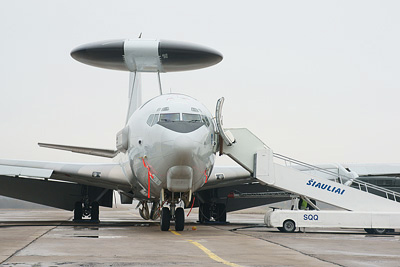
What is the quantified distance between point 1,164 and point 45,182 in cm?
418

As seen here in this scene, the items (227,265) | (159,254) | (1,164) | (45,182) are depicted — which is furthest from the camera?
(45,182)

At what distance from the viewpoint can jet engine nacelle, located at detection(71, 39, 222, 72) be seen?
1037 inches

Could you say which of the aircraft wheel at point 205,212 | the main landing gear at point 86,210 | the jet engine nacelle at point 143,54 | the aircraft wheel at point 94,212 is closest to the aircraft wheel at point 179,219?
the main landing gear at point 86,210

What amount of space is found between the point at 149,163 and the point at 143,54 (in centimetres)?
1198

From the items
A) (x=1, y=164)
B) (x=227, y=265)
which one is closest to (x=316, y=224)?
(x=227, y=265)

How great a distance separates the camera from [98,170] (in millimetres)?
21094

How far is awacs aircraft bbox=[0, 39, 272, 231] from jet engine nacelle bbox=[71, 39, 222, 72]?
4cm

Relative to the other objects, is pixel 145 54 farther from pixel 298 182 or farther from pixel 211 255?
pixel 211 255

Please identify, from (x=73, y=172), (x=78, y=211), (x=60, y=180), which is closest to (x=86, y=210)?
(x=78, y=211)

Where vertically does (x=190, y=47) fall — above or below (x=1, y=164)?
above

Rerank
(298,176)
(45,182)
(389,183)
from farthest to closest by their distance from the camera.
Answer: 1. (389,183)
2. (45,182)
3. (298,176)

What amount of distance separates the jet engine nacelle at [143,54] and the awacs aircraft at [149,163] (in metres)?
0.04

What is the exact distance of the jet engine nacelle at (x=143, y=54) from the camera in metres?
26.3

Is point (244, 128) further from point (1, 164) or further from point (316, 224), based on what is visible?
point (1, 164)
